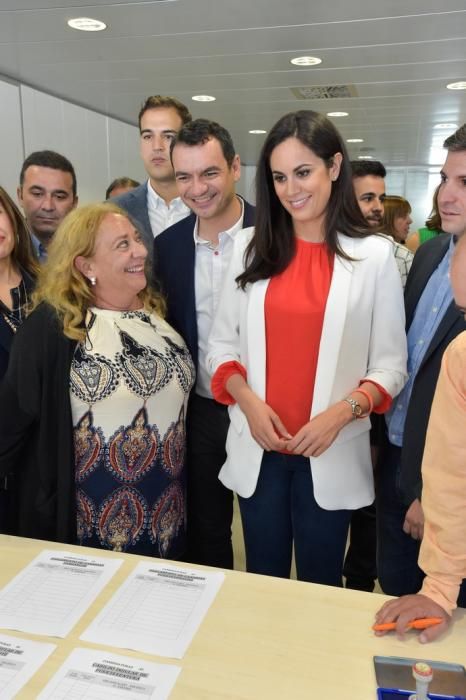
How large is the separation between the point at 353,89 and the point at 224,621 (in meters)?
4.47

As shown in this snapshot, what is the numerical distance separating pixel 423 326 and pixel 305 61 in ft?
9.38

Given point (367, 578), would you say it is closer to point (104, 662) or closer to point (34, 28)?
point (104, 662)

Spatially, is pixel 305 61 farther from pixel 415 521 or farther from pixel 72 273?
pixel 415 521

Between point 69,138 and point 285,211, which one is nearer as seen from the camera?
point 285,211

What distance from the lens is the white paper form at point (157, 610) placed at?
0.98m

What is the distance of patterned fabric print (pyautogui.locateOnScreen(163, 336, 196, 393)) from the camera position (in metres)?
1.71

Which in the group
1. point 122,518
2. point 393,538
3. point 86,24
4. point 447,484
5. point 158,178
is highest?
point 86,24

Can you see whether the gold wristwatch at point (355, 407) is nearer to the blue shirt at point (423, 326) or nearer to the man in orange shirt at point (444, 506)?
the blue shirt at point (423, 326)

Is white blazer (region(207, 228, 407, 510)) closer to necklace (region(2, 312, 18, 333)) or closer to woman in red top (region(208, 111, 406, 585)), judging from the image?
woman in red top (region(208, 111, 406, 585))

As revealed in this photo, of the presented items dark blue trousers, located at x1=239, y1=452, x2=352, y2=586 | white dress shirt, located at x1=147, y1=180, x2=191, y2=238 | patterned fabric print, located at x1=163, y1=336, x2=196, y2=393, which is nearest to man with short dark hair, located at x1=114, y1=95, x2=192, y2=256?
white dress shirt, located at x1=147, y1=180, x2=191, y2=238

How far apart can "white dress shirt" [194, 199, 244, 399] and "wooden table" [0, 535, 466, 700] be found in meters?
0.92

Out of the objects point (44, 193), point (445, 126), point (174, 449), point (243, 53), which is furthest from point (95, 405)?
point (445, 126)

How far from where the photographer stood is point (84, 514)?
5.24ft

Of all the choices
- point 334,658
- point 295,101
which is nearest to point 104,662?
point 334,658
